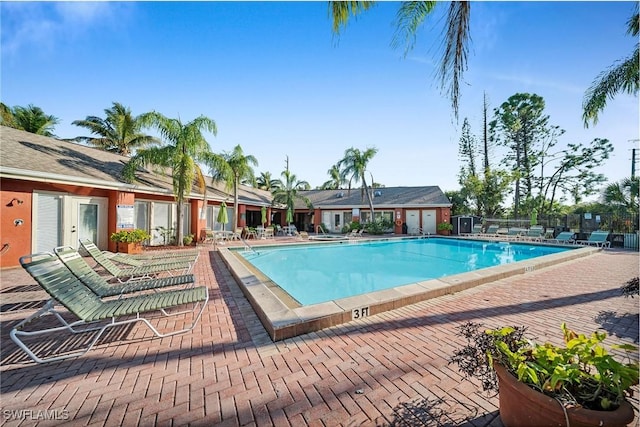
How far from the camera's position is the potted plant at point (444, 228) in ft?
68.1

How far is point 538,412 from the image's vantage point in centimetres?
153

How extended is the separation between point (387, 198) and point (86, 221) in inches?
836

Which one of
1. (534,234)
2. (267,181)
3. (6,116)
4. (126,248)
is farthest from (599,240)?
(6,116)

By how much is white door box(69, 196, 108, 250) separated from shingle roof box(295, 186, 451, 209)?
17214mm

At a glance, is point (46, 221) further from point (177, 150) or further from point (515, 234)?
point (515, 234)

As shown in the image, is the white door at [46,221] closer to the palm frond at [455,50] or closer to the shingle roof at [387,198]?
the palm frond at [455,50]

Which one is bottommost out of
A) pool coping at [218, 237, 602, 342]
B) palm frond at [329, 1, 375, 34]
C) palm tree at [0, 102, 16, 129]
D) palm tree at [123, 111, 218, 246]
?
pool coping at [218, 237, 602, 342]

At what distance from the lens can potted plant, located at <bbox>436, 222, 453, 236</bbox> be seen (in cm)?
2075

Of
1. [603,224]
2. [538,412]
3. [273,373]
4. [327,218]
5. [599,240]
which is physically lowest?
[273,373]

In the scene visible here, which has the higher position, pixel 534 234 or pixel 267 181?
pixel 267 181

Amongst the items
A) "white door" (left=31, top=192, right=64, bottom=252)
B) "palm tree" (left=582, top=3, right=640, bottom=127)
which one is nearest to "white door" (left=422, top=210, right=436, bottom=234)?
"palm tree" (left=582, top=3, right=640, bottom=127)

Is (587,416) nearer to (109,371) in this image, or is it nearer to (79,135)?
(109,371)

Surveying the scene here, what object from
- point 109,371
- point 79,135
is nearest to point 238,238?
point 109,371

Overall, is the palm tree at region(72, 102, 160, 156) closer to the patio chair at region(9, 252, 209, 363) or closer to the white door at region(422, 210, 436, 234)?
the patio chair at region(9, 252, 209, 363)
